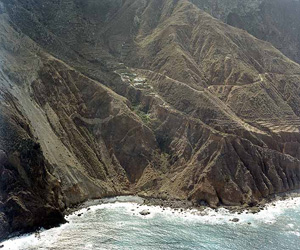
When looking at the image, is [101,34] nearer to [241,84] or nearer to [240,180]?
[241,84]

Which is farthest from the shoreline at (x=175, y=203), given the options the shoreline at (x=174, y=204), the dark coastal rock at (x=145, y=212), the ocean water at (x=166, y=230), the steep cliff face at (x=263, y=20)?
the steep cliff face at (x=263, y=20)

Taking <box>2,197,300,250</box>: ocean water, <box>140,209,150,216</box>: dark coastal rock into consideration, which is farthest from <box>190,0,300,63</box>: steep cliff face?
<box>140,209,150,216</box>: dark coastal rock

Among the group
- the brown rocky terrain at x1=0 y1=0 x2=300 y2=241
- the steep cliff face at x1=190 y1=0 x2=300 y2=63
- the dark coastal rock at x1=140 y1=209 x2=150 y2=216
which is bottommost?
the dark coastal rock at x1=140 y1=209 x2=150 y2=216

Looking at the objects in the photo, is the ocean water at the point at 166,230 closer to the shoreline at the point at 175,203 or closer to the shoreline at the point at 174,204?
the shoreline at the point at 174,204

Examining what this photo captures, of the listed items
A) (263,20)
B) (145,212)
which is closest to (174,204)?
(145,212)

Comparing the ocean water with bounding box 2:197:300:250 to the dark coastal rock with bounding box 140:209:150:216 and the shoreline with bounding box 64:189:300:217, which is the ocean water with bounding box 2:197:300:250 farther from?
the shoreline with bounding box 64:189:300:217

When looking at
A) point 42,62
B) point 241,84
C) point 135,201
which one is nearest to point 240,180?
point 135,201

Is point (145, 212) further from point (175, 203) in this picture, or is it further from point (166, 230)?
point (166, 230)
